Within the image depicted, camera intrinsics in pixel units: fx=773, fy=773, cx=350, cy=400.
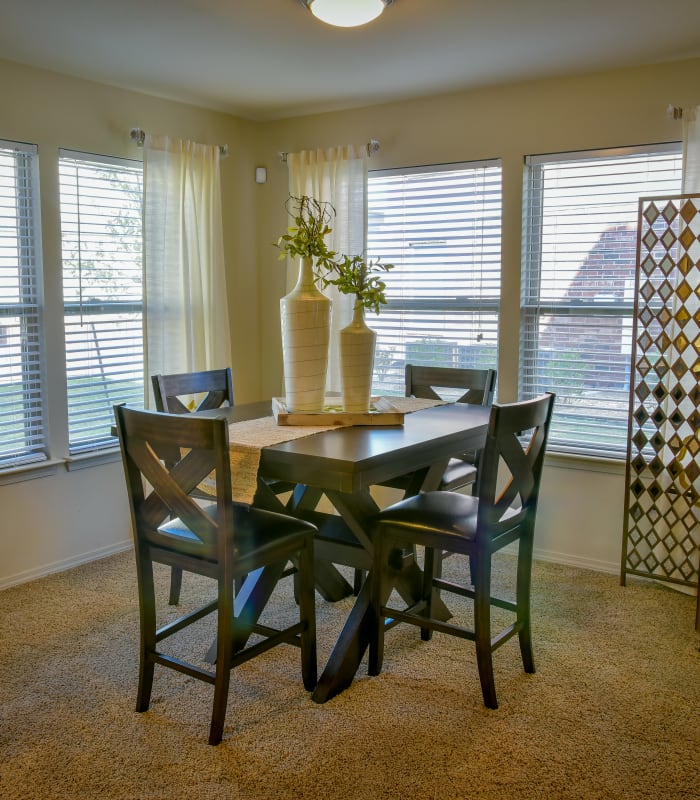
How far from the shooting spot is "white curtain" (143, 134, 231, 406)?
159 inches

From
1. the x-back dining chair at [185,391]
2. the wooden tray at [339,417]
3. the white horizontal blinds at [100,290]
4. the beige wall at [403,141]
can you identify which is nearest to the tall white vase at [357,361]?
the wooden tray at [339,417]

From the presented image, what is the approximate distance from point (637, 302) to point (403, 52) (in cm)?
151

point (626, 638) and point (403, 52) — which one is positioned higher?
point (403, 52)

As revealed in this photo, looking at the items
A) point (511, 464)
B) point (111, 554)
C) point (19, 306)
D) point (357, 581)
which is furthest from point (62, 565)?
point (511, 464)

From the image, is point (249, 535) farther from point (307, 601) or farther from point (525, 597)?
point (525, 597)

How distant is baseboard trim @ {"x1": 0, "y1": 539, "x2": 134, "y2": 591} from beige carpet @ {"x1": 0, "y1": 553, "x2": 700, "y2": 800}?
0.38 m

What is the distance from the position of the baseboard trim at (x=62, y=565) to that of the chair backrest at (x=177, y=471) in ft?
4.94

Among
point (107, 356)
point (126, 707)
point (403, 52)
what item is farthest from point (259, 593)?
point (403, 52)

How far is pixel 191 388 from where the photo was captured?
3.45 metres

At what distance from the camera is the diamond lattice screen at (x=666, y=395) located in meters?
3.34

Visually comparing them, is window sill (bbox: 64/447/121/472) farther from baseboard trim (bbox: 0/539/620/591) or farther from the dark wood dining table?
the dark wood dining table

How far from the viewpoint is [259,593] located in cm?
276

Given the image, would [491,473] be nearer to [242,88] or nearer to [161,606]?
[161,606]

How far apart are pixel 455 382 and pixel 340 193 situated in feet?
4.40
